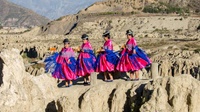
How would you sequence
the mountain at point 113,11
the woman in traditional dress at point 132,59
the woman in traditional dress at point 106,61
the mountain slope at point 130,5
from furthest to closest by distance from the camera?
the mountain slope at point 130,5 → the mountain at point 113,11 → the woman in traditional dress at point 106,61 → the woman in traditional dress at point 132,59

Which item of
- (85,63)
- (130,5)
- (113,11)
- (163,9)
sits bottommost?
(85,63)

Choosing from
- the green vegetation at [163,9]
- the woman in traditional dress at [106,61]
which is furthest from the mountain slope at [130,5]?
the woman in traditional dress at [106,61]

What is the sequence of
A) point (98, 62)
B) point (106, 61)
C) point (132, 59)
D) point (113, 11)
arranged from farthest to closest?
point (113, 11) → point (98, 62) → point (106, 61) → point (132, 59)

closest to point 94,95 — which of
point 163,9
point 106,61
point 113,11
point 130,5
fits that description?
point 106,61

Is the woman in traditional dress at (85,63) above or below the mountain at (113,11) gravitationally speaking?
below

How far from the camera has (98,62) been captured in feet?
45.4

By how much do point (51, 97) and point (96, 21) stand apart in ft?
335

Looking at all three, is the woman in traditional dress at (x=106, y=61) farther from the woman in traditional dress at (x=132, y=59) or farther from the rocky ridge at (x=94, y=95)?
the rocky ridge at (x=94, y=95)

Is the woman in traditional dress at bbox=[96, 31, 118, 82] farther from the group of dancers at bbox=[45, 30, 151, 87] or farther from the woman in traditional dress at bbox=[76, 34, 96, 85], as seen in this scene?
the woman in traditional dress at bbox=[76, 34, 96, 85]

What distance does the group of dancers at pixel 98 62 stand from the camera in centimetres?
1344

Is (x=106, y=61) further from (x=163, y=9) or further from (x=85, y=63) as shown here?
(x=163, y=9)

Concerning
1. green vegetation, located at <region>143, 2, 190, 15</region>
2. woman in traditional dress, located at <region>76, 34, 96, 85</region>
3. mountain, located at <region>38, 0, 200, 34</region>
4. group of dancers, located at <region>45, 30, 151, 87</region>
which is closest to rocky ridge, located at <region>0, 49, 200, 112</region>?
woman in traditional dress, located at <region>76, 34, 96, 85</region>

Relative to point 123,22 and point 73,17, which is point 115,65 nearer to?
point 123,22

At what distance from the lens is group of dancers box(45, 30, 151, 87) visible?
1344 centimetres
